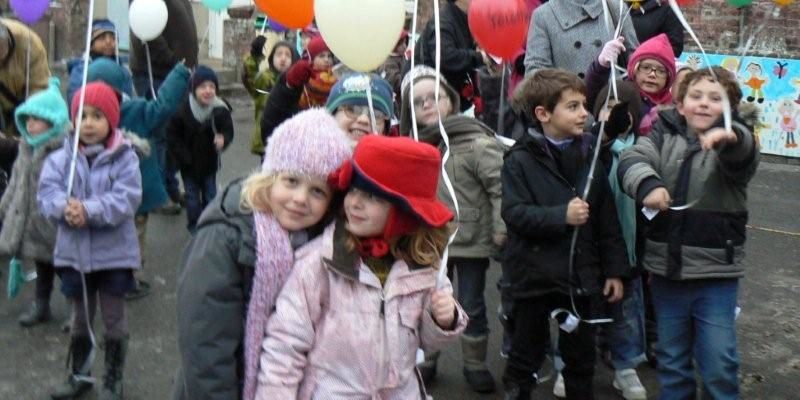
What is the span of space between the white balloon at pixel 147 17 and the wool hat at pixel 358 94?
9.86 ft

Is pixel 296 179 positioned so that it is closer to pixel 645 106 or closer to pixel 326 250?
pixel 326 250

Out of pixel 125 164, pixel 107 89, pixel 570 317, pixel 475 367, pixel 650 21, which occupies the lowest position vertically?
pixel 475 367

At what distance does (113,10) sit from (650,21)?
9187mm

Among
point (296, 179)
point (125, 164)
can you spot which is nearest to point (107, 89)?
point (125, 164)

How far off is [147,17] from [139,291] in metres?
1.80

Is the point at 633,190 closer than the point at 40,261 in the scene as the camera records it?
Yes

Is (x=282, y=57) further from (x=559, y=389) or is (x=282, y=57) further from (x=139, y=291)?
(x=559, y=389)

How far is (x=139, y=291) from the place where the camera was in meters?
6.19

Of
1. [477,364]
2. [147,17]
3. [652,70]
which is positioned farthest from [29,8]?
[652,70]

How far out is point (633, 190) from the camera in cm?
395

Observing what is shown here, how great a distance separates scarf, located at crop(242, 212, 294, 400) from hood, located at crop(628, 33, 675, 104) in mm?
2768

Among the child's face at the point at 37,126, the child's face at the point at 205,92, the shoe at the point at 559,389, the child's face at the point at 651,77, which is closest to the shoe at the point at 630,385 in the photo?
the shoe at the point at 559,389

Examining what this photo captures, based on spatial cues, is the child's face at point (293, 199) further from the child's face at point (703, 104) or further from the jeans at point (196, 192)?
the jeans at point (196, 192)

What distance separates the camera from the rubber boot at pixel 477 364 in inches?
190
